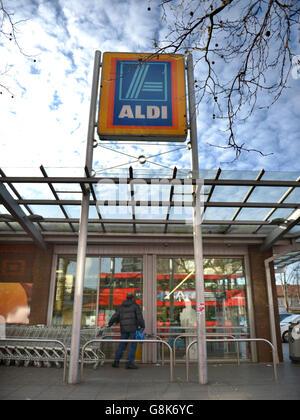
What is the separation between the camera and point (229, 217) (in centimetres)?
905

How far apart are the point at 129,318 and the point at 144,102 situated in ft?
17.8

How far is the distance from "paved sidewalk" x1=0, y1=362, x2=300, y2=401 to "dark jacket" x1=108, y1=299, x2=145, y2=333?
1.02 metres

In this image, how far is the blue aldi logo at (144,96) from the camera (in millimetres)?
7590

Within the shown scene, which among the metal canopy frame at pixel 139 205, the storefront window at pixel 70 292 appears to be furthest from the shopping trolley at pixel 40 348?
the metal canopy frame at pixel 139 205

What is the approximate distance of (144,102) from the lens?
777cm

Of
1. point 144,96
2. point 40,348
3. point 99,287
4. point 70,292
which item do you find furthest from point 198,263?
point 70,292

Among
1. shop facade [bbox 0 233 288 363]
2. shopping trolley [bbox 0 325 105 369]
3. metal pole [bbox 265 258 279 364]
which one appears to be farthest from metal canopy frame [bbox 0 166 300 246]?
shopping trolley [bbox 0 325 105 369]

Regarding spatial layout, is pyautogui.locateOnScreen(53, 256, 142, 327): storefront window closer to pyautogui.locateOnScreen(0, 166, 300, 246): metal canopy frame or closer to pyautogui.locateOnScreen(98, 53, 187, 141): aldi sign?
pyautogui.locateOnScreen(0, 166, 300, 246): metal canopy frame

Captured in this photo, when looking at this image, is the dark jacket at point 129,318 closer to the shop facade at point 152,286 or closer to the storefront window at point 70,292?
the shop facade at point 152,286

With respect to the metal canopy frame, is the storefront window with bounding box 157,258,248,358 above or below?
below

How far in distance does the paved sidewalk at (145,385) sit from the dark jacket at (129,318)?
1.02 metres

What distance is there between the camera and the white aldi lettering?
761cm

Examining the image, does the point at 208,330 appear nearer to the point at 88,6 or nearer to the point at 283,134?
the point at 283,134

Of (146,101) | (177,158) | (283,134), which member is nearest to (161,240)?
(177,158)
